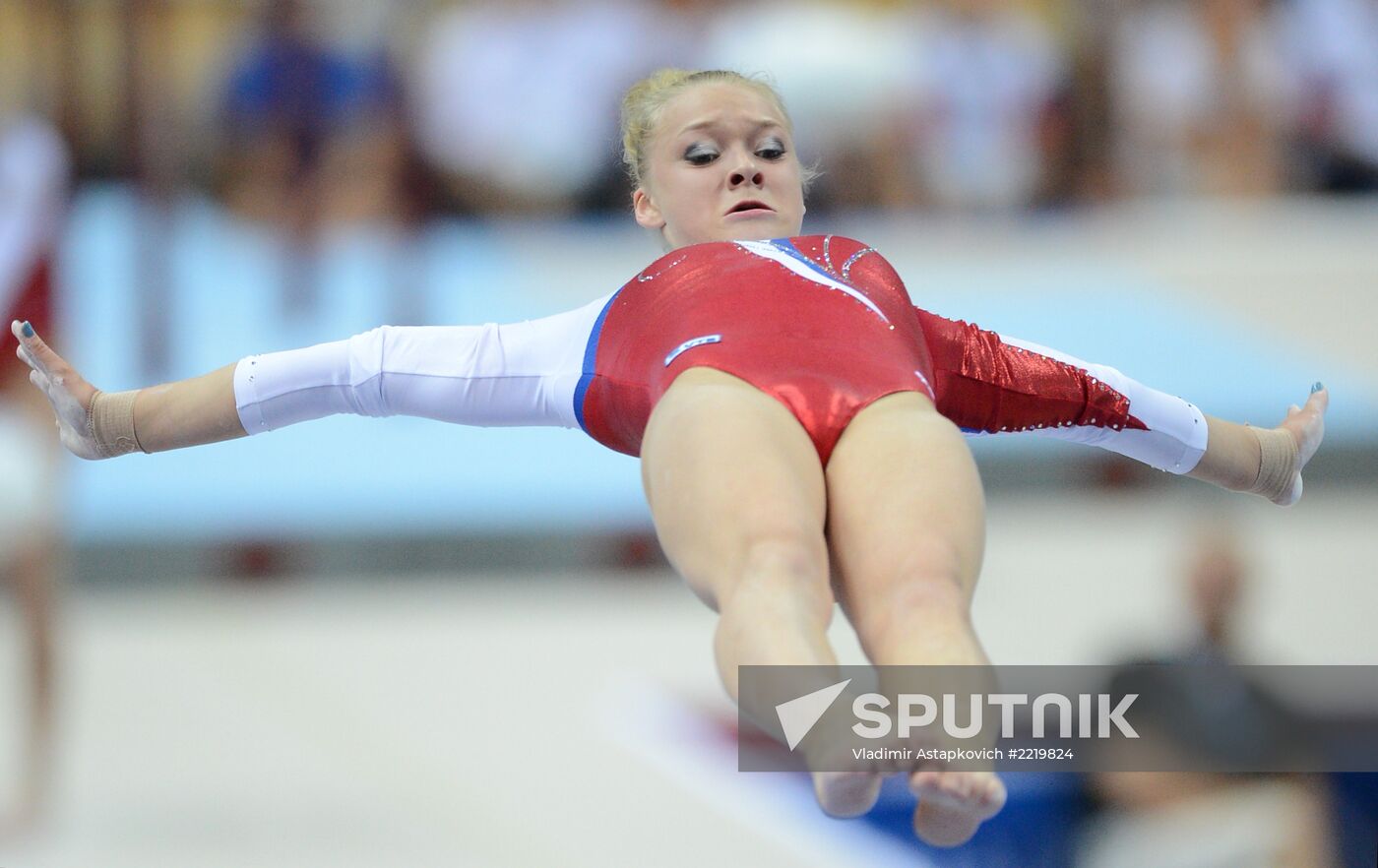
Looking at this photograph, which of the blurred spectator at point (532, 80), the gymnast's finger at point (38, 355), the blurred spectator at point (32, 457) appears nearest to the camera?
the gymnast's finger at point (38, 355)

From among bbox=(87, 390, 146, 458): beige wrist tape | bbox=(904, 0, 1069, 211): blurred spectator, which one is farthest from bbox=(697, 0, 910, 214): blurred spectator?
bbox=(87, 390, 146, 458): beige wrist tape

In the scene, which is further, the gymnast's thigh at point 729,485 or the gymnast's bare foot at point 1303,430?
the gymnast's bare foot at point 1303,430

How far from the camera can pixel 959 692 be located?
7.25ft

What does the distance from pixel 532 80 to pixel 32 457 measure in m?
2.34

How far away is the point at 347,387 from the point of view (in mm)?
2891

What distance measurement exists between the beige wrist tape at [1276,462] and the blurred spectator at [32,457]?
11.1 ft

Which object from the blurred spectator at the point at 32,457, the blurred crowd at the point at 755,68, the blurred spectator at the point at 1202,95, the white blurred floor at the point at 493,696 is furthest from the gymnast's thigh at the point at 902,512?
the blurred spectator at the point at 1202,95

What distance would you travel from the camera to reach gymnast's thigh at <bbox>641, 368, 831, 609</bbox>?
2379 millimetres

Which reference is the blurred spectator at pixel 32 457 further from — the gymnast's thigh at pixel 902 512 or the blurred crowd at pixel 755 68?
the gymnast's thigh at pixel 902 512

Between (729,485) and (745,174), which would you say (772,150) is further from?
(729,485)

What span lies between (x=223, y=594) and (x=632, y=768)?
59.8 inches

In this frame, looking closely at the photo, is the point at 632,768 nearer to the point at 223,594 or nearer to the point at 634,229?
the point at 223,594

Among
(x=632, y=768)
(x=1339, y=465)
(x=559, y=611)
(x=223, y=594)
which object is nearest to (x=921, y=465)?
(x=632, y=768)

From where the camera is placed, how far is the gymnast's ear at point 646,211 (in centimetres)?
319
